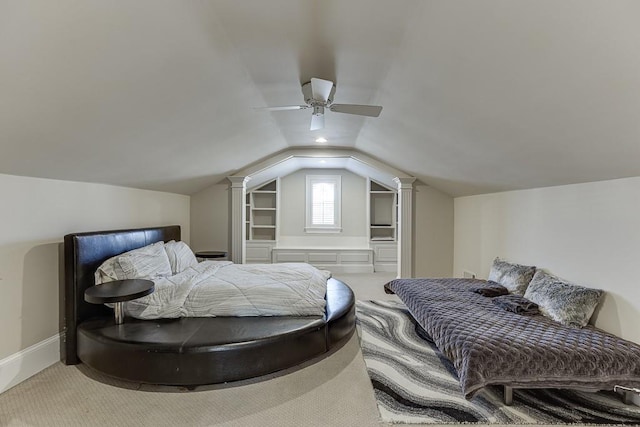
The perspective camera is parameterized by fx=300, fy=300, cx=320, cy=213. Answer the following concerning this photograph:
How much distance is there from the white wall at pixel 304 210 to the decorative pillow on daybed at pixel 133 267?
12.5ft

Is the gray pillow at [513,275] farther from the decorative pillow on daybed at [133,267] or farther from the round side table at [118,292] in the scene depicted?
the decorative pillow on daybed at [133,267]

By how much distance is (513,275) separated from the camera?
3.34 m

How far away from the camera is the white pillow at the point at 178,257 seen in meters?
3.49

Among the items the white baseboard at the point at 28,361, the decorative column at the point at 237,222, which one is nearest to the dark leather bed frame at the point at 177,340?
the white baseboard at the point at 28,361

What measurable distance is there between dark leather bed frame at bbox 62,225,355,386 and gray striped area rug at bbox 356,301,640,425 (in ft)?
1.96

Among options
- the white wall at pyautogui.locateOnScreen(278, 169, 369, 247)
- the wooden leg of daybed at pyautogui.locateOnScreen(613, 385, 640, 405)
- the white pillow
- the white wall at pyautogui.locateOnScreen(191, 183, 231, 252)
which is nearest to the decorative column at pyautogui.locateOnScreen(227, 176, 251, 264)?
the white wall at pyautogui.locateOnScreen(191, 183, 231, 252)

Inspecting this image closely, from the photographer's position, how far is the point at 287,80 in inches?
104

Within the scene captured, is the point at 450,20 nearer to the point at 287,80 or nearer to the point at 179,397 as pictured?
the point at 287,80

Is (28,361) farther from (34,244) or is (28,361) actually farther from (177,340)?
(177,340)

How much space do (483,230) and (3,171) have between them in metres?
5.24

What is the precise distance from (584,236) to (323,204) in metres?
4.81

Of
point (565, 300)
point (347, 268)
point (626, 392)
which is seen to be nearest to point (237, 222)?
point (347, 268)

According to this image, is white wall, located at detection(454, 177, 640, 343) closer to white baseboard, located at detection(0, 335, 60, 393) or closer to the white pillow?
the white pillow

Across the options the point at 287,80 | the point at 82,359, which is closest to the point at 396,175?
the point at 287,80
